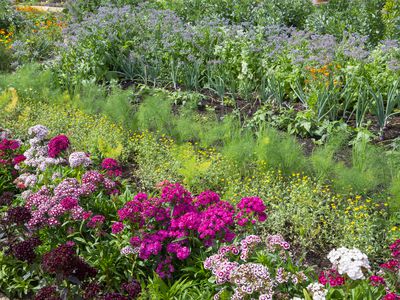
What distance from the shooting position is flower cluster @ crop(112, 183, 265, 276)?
393 centimetres

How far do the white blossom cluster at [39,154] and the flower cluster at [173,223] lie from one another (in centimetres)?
162

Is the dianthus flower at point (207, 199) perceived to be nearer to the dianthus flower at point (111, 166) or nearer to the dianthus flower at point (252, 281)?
the dianthus flower at point (252, 281)

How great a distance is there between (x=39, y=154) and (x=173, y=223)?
7.66 feet

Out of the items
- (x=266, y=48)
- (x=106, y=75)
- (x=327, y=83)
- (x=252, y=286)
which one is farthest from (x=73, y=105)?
(x=252, y=286)

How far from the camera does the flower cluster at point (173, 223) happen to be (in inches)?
155

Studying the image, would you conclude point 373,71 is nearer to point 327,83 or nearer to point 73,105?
point 327,83

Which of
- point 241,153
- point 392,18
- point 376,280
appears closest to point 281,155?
point 241,153

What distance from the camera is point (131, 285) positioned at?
3.65m

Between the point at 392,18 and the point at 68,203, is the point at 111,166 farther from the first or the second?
the point at 392,18

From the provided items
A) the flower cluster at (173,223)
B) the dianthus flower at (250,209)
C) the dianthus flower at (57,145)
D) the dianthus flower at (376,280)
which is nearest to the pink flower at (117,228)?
the flower cluster at (173,223)

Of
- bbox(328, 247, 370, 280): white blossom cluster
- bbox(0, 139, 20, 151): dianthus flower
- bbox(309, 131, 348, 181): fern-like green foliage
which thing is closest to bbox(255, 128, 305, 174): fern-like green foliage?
bbox(309, 131, 348, 181): fern-like green foliage

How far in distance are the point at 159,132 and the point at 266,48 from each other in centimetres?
241

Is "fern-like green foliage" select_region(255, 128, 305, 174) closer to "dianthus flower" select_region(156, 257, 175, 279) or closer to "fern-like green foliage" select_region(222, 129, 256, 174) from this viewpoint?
"fern-like green foliage" select_region(222, 129, 256, 174)

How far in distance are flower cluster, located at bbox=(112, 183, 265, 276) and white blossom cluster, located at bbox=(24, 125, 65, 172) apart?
162 cm
